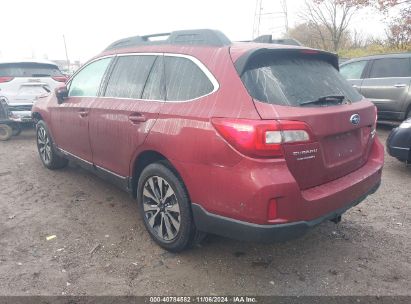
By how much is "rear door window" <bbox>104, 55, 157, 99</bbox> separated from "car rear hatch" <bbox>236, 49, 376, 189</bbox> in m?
1.16

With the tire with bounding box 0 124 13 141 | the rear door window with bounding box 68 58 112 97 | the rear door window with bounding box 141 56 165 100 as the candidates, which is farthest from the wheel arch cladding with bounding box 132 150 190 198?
the tire with bounding box 0 124 13 141

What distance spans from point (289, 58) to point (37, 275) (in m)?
2.64

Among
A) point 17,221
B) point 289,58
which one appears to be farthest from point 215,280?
point 17,221

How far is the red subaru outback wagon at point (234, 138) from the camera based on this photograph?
7.81ft

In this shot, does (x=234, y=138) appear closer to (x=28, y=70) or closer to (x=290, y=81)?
(x=290, y=81)

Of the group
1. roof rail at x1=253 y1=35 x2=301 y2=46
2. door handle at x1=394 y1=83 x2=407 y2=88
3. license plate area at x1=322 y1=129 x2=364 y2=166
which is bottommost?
door handle at x1=394 y1=83 x2=407 y2=88

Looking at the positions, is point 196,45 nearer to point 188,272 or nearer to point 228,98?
point 228,98

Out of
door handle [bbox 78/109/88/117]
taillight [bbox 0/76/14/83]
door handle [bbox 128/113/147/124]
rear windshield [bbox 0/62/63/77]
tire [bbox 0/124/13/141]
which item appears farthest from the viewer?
tire [bbox 0/124/13/141]

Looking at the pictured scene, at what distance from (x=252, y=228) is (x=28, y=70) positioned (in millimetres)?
7528

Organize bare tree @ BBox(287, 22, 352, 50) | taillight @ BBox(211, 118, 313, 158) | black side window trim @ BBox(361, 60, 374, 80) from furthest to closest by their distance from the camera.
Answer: bare tree @ BBox(287, 22, 352, 50) → black side window trim @ BBox(361, 60, 374, 80) → taillight @ BBox(211, 118, 313, 158)

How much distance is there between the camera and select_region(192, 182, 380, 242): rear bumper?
2.41 metres

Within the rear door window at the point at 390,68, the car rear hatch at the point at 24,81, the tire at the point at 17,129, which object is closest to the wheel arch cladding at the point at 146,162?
the car rear hatch at the point at 24,81

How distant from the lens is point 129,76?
11.9ft

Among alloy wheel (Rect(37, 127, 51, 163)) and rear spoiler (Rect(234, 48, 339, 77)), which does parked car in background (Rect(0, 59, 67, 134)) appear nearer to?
alloy wheel (Rect(37, 127, 51, 163))
